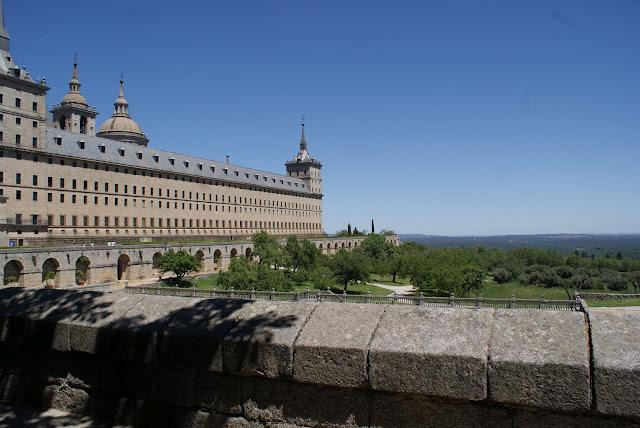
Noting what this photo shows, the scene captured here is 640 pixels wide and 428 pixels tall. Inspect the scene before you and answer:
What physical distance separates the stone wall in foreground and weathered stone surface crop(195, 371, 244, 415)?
0.04ft

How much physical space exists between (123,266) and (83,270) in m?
6.70

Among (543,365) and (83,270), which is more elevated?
(543,365)

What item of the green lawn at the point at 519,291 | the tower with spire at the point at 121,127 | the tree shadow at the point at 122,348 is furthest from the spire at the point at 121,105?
the tree shadow at the point at 122,348

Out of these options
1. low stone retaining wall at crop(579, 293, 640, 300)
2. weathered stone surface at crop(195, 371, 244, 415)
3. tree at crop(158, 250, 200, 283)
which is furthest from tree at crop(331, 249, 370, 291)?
weathered stone surface at crop(195, 371, 244, 415)

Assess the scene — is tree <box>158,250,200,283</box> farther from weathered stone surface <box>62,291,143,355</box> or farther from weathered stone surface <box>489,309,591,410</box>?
weathered stone surface <box>489,309,591,410</box>

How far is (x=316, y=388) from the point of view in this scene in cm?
438

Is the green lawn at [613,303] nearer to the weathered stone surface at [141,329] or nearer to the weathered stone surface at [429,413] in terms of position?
the weathered stone surface at [429,413]

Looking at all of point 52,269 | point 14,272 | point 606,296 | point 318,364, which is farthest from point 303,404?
point 606,296

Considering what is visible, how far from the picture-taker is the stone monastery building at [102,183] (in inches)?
2341

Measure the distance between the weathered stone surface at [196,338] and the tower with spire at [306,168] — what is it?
430 feet

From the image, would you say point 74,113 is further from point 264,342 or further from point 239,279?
point 264,342

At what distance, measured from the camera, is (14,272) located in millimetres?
47344

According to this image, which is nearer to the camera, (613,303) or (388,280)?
(613,303)

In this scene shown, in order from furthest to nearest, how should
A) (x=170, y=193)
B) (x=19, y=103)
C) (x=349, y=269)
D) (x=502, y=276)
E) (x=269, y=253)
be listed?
(x=502, y=276) < (x=170, y=193) < (x=269, y=253) < (x=349, y=269) < (x=19, y=103)
